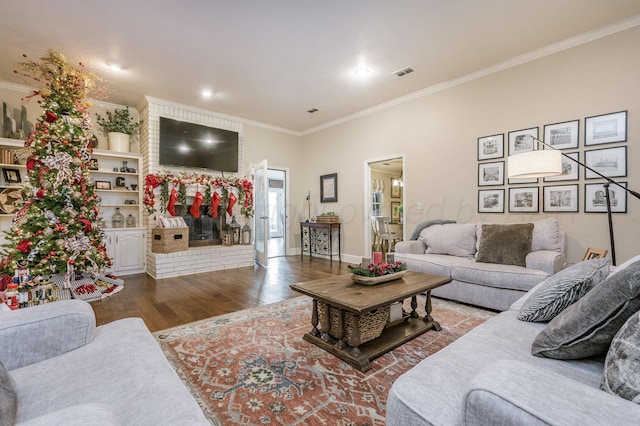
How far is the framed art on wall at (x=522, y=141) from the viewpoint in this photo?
11.8 ft

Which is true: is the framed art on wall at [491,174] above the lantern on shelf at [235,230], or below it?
above

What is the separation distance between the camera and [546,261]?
9.08 feet

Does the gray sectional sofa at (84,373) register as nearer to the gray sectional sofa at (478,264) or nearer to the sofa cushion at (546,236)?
the gray sectional sofa at (478,264)

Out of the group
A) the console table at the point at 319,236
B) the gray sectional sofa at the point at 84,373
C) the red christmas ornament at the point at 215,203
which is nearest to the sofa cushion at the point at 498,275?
the gray sectional sofa at the point at 84,373

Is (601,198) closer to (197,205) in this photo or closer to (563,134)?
(563,134)

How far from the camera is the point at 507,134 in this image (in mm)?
3775

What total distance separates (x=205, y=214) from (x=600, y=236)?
5.62 meters

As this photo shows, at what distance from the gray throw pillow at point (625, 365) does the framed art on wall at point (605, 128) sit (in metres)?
3.32

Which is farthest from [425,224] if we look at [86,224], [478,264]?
[86,224]

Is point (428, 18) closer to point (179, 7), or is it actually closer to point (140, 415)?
point (179, 7)

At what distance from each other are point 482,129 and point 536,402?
13.4 feet

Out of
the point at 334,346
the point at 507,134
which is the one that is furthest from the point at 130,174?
the point at 507,134

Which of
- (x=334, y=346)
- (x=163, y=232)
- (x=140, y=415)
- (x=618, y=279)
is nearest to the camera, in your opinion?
(x=140, y=415)

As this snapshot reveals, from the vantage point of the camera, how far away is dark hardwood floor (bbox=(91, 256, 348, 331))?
9.53 ft
